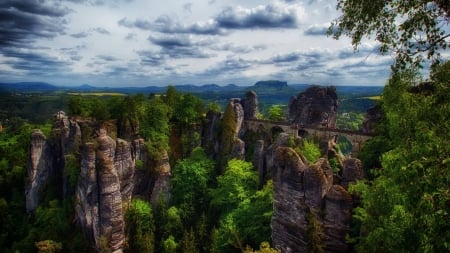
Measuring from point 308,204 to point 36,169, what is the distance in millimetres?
42259

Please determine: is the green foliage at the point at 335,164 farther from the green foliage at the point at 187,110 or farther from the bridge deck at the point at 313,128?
the green foliage at the point at 187,110

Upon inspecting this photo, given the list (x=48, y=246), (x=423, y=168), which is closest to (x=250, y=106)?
(x=48, y=246)

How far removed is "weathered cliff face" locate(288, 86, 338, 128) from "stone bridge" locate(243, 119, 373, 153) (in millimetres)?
1960

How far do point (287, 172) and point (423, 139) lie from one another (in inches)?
910

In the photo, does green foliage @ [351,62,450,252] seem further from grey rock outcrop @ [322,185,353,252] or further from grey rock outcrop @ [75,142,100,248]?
grey rock outcrop @ [75,142,100,248]

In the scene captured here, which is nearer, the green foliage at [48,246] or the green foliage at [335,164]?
the green foliage at [335,164]

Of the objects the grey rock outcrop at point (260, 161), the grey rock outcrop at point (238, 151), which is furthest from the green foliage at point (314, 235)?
the grey rock outcrop at point (238, 151)

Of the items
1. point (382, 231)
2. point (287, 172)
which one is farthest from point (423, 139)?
point (287, 172)

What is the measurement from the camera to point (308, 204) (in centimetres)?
3203

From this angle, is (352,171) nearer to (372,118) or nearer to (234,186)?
(234,186)

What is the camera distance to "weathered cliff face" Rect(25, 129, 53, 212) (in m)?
54.2

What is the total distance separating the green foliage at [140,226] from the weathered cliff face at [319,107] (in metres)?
27.7

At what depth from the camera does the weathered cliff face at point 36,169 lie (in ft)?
178

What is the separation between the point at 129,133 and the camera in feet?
185
